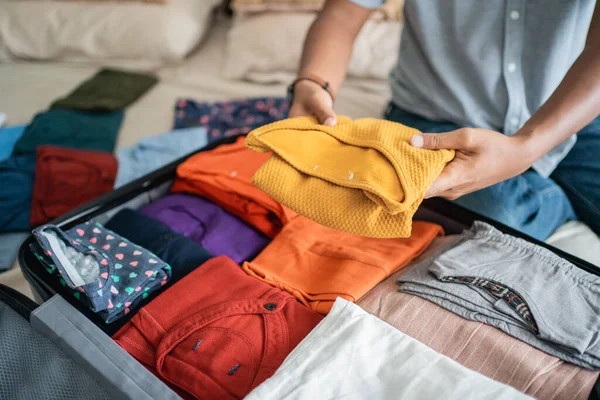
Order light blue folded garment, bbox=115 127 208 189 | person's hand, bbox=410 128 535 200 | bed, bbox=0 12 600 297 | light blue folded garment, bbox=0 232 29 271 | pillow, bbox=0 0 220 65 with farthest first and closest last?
pillow, bbox=0 0 220 65, bed, bbox=0 12 600 297, light blue folded garment, bbox=115 127 208 189, light blue folded garment, bbox=0 232 29 271, person's hand, bbox=410 128 535 200

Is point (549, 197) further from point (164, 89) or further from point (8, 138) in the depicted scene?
point (8, 138)

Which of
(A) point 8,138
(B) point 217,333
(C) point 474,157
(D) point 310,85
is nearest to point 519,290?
(C) point 474,157

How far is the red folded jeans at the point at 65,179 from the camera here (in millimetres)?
1088

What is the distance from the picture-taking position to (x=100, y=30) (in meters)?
1.65

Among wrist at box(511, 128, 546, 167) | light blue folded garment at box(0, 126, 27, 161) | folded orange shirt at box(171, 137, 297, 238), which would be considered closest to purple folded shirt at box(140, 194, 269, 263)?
folded orange shirt at box(171, 137, 297, 238)

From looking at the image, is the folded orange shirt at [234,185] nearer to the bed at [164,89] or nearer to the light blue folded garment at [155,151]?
the light blue folded garment at [155,151]

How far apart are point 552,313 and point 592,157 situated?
418 mm

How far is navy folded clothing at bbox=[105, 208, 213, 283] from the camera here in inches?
30.4

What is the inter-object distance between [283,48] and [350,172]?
104 centimetres

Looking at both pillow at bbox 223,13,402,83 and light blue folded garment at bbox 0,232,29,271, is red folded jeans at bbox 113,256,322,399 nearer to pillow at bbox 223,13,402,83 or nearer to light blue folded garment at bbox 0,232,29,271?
light blue folded garment at bbox 0,232,29,271

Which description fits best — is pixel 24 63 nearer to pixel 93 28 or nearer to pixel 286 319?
pixel 93 28

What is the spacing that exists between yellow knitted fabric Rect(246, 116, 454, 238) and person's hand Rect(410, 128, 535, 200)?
0.02 meters

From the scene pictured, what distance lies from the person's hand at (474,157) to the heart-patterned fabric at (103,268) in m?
0.45

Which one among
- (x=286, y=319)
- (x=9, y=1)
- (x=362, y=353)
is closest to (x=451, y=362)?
(x=362, y=353)
